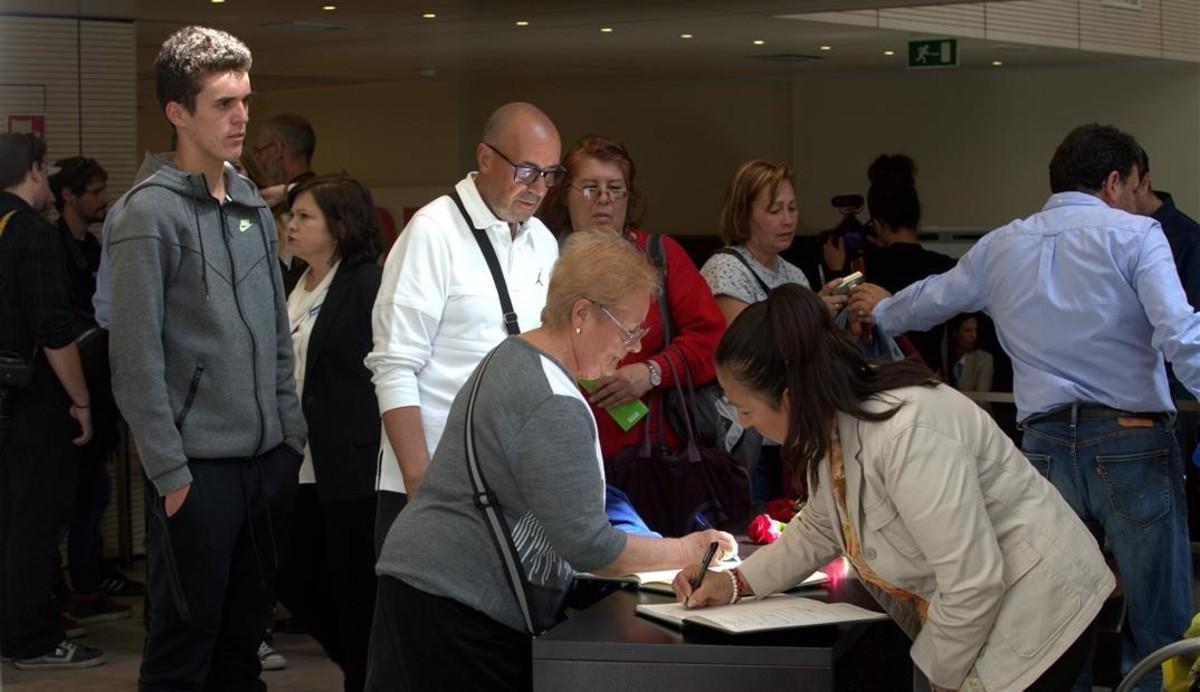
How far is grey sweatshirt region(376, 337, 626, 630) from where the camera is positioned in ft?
9.83

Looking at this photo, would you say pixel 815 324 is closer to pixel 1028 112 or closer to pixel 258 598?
pixel 258 598

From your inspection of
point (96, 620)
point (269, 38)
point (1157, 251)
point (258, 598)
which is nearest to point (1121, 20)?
point (269, 38)

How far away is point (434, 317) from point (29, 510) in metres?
2.77

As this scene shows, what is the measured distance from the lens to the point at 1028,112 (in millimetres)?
10977

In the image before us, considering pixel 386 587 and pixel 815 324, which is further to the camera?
pixel 386 587

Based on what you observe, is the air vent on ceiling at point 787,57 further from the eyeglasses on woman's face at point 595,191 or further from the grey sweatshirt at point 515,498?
the grey sweatshirt at point 515,498

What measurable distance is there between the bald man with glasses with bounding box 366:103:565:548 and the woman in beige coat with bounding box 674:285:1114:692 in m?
1.23

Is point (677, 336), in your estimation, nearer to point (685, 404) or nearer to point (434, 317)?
→ point (685, 404)

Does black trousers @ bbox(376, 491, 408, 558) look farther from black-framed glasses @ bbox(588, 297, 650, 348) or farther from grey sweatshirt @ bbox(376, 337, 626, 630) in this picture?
black-framed glasses @ bbox(588, 297, 650, 348)

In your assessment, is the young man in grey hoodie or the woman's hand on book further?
the young man in grey hoodie

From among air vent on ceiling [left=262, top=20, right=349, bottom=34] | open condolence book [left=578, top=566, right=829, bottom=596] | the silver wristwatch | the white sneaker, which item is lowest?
the white sneaker

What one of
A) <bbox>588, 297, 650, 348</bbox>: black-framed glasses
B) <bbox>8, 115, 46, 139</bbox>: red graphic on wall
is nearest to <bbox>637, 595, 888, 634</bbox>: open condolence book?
<bbox>588, 297, 650, 348</bbox>: black-framed glasses

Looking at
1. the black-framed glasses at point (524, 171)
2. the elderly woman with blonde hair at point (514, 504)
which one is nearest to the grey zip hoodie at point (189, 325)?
the black-framed glasses at point (524, 171)

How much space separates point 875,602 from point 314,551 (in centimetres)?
225
